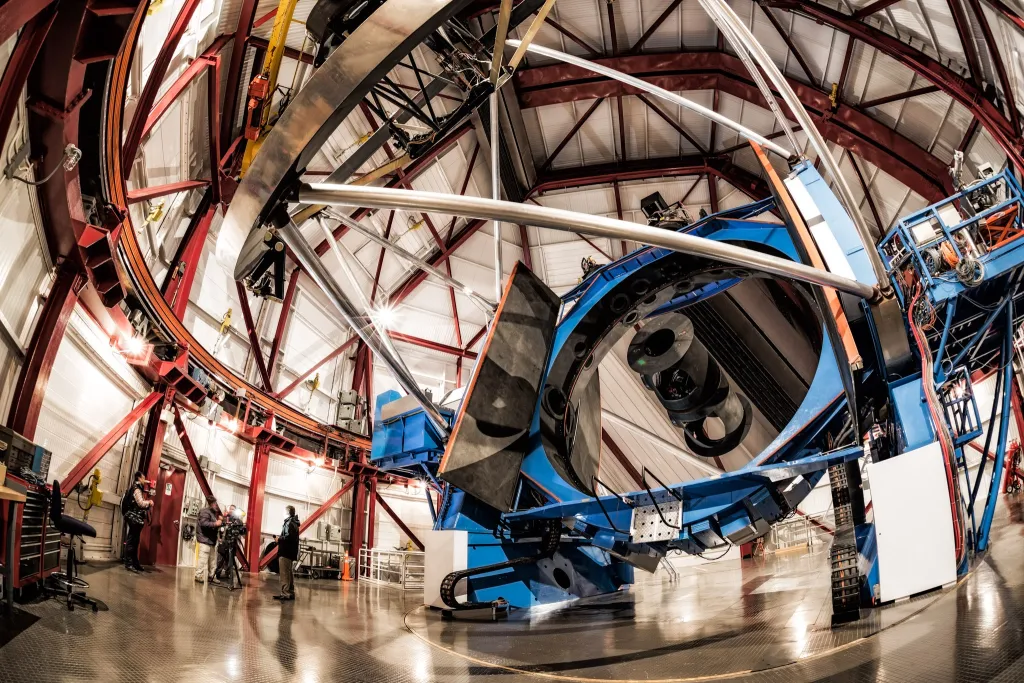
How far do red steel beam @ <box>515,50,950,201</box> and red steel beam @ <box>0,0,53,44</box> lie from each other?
36.8 ft

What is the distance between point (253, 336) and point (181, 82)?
6751mm

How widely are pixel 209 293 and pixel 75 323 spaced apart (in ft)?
17.6

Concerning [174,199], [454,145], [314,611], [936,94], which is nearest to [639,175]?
[454,145]

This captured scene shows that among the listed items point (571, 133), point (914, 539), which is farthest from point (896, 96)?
point (914, 539)

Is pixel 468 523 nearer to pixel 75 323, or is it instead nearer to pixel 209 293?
pixel 75 323

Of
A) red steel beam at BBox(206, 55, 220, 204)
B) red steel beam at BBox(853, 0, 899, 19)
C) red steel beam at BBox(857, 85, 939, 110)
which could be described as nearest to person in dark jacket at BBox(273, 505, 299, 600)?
red steel beam at BBox(206, 55, 220, 204)

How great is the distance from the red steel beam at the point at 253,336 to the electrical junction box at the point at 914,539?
1390cm

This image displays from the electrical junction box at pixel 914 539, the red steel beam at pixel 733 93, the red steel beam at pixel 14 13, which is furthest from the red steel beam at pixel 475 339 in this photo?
the electrical junction box at pixel 914 539

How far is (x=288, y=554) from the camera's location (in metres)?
7.83

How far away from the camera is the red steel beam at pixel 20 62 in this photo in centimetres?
487

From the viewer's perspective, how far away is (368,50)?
2.98 meters

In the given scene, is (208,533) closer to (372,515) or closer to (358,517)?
(358,517)

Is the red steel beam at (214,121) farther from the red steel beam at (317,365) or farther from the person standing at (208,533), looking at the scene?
the person standing at (208,533)

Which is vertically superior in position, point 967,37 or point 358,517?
point 967,37
